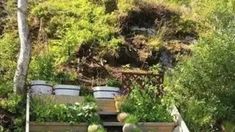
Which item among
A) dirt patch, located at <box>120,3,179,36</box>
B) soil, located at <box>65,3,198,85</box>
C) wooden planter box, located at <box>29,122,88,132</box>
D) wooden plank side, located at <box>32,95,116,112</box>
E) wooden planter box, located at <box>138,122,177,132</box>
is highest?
dirt patch, located at <box>120,3,179,36</box>

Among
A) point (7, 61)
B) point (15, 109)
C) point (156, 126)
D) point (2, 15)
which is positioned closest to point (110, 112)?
point (156, 126)

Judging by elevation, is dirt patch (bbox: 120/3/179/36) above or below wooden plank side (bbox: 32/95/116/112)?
above

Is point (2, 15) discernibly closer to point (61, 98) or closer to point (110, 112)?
point (61, 98)

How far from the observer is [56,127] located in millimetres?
8859

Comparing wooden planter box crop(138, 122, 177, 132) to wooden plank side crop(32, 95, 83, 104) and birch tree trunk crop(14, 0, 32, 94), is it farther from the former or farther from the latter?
birch tree trunk crop(14, 0, 32, 94)

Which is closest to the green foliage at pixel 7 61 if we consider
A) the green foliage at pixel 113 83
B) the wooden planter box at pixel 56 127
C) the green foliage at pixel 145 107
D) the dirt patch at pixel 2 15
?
the dirt patch at pixel 2 15

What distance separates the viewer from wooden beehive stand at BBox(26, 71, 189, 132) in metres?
8.84

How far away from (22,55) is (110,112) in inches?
70.6

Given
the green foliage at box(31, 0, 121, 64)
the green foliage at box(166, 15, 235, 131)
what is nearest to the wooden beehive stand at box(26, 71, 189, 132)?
the green foliage at box(166, 15, 235, 131)

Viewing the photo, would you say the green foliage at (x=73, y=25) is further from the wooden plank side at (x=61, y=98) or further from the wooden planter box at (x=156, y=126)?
the wooden planter box at (x=156, y=126)

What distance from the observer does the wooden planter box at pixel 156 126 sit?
9.16 metres

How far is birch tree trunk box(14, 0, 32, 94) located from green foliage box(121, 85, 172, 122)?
1.76m

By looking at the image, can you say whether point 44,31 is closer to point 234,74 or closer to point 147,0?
point 147,0

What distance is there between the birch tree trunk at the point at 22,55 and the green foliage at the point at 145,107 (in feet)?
5.77
